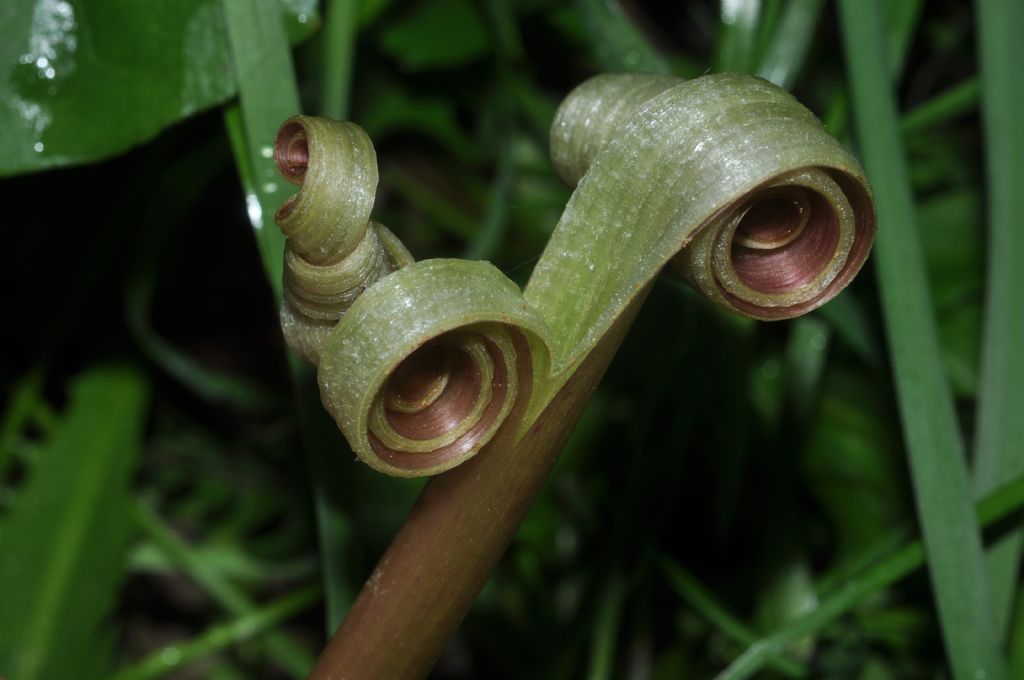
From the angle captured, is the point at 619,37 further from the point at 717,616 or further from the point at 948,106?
the point at 717,616

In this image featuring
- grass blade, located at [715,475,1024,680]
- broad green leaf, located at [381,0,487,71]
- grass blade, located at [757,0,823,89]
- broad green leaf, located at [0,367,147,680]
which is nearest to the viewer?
grass blade, located at [715,475,1024,680]

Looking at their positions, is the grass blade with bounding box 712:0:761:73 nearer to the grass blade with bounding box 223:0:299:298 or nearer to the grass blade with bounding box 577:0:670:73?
the grass blade with bounding box 577:0:670:73

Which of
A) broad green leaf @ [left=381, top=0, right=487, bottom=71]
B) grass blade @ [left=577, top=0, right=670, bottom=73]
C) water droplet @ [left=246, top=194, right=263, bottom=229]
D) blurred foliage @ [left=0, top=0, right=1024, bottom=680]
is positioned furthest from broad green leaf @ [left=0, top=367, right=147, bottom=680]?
grass blade @ [left=577, top=0, right=670, bottom=73]

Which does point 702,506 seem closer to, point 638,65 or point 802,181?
point 638,65

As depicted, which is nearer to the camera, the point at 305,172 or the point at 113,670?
the point at 305,172

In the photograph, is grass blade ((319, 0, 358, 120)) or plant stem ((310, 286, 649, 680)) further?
grass blade ((319, 0, 358, 120))

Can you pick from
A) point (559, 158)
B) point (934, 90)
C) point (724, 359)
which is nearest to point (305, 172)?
point (559, 158)

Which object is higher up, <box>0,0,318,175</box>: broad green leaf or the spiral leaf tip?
the spiral leaf tip
